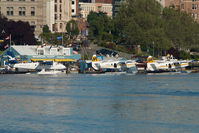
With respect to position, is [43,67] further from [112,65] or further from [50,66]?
[112,65]

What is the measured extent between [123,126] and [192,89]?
114 feet

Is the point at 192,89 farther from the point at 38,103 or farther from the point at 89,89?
the point at 38,103

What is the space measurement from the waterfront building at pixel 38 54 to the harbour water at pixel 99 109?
43635mm

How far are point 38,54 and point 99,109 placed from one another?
76.7 m

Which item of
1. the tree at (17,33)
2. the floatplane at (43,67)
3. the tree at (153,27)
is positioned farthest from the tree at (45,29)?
the floatplane at (43,67)

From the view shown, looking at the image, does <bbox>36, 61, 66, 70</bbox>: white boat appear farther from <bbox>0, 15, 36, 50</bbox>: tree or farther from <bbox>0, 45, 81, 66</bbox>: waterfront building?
<bbox>0, 15, 36, 50</bbox>: tree

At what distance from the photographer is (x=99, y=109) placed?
6331 centimetres

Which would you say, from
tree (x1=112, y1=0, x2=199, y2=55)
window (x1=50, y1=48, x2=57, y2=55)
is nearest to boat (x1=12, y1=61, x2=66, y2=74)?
window (x1=50, y1=48, x2=57, y2=55)

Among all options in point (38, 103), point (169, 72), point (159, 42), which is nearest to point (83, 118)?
point (38, 103)

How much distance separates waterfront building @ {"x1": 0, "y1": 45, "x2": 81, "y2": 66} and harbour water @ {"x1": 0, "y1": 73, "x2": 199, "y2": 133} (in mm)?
43635

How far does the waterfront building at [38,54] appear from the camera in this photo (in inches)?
5366

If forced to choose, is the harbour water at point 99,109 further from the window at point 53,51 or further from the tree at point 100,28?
the tree at point 100,28

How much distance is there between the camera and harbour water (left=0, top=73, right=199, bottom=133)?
174 ft

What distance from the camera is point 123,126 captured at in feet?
175
